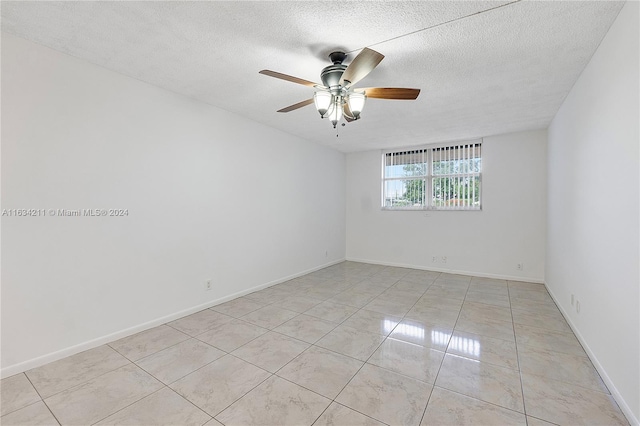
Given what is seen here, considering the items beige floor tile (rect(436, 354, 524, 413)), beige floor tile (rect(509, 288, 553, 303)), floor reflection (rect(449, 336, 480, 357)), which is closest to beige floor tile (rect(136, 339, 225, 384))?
beige floor tile (rect(436, 354, 524, 413))

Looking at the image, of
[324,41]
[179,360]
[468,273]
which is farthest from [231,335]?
[468,273]

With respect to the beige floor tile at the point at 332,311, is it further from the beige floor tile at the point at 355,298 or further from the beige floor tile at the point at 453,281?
the beige floor tile at the point at 453,281

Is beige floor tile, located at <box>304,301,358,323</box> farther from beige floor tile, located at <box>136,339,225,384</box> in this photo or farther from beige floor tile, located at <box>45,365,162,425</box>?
beige floor tile, located at <box>45,365,162,425</box>

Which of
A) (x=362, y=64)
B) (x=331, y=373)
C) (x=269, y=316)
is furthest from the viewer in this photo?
(x=269, y=316)

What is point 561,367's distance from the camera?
2129mm

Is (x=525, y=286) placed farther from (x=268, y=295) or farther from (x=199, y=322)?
(x=199, y=322)

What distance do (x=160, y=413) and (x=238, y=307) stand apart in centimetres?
175

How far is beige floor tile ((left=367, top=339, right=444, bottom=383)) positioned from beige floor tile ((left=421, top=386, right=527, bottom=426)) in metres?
0.22

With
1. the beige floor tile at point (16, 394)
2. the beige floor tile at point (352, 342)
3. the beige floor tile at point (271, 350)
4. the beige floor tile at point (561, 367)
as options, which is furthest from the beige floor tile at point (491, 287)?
the beige floor tile at point (16, 394)

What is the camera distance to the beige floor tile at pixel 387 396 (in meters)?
1.65

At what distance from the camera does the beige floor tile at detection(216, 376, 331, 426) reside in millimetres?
1614

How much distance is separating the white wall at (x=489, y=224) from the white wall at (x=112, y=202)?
2766 millimetres

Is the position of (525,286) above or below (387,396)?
above

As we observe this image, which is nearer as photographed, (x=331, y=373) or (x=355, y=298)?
(x=331, y=373)
